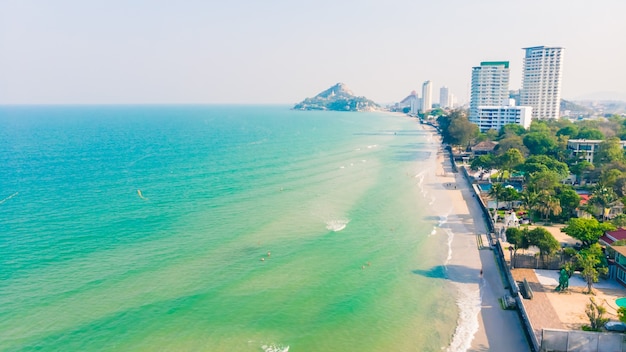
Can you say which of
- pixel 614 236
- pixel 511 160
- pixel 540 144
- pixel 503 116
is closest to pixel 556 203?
pixel 614 236

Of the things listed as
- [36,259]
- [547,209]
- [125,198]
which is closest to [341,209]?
[547,209]

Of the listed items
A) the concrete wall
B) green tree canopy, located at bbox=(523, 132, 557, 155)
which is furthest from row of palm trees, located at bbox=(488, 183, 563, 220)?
green tree canopy, located at bbox=(523, 132, 557, 155)

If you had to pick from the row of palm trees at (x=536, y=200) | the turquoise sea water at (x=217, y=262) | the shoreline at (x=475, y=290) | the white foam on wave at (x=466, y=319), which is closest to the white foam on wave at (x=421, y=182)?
the turquoise sea water at (x=217, y=262)

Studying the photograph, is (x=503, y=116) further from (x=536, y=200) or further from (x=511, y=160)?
(x=536, y=200)

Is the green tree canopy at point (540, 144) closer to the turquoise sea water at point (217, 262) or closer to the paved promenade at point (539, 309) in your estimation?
the turquoise sea water at point (217, 262)

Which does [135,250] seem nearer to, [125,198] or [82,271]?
[82,271]

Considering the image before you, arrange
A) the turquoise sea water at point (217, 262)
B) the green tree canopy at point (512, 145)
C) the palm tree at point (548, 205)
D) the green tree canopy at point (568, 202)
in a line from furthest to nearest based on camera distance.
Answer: the green tree canopy at point (512, 145)
the green tree canopy at point (568, 202)
the palm tree at point (548, 205)
the turquoise sea water at point (217, 262)

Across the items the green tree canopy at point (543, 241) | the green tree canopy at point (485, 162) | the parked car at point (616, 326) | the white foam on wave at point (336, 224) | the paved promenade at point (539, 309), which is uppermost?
the green tree canopy at point (485, 162)

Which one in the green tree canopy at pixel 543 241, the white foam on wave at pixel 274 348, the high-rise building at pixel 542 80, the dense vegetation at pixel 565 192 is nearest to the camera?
the white foam on wave at pixel 274 348
